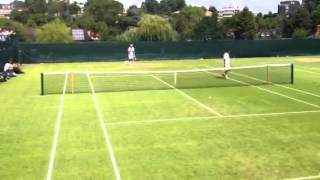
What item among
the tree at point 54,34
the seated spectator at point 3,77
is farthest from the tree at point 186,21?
the seated spectator at point 3,77

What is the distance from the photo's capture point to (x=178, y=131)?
13.5 m

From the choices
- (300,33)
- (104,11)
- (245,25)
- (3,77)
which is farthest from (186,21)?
Answer: (3,77)

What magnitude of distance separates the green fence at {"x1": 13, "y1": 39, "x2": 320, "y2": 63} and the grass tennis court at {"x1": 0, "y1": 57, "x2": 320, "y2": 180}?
26.5 m

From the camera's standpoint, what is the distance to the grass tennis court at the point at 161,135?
996 centimetres

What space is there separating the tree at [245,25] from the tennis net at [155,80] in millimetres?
84745

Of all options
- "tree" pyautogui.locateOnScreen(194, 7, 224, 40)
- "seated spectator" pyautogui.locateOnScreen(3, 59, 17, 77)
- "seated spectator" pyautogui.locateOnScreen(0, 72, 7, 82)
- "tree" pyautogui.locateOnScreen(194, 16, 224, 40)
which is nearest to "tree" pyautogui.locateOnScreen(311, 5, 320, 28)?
"tree" pyautogui.locateOnScreen(194, 7, 224, 40)

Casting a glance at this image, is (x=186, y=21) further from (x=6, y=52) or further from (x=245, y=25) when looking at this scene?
(x=6, y=52)

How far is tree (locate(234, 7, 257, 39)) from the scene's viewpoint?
114 meters

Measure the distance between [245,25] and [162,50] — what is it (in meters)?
68.6

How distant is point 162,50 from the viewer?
5044 centimetres

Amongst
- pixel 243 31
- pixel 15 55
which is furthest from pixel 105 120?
pixel 243 31

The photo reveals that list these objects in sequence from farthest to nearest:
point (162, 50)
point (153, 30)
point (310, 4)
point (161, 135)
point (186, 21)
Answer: point (186, 21), point (310, 4), point (153, 30), point (162, 50), point (161, 135)

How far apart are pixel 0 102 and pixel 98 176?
11.1 m

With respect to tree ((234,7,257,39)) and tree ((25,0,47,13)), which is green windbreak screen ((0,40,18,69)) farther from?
tree ((25,0,47,13))
